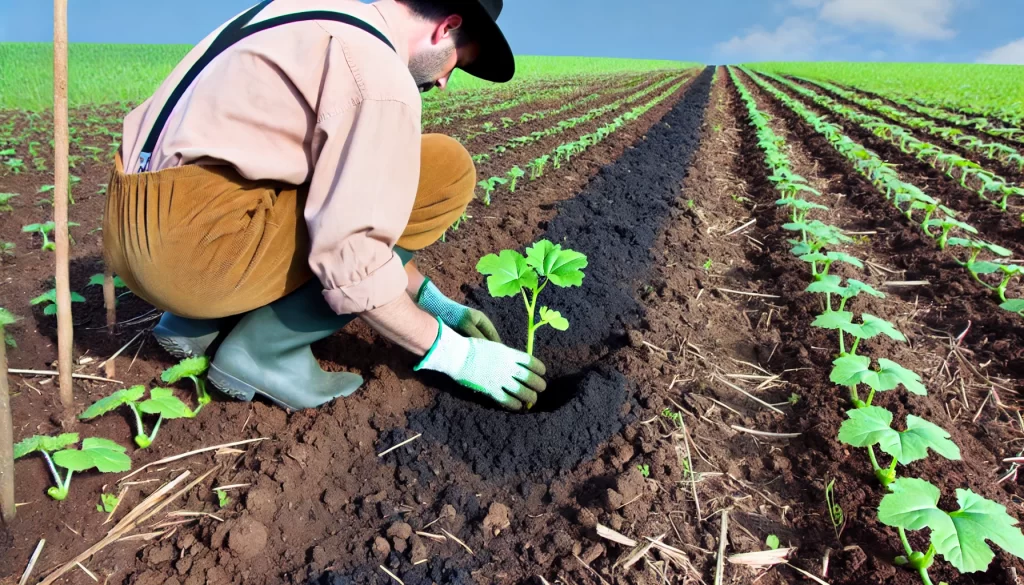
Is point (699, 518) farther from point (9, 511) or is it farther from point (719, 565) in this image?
point (9, 511)

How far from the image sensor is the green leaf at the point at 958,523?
59.4 inches

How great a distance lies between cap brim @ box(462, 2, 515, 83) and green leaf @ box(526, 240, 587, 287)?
669 mm

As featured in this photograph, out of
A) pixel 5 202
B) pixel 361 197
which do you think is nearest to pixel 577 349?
pixel 361 197

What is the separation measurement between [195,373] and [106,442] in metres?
0.41

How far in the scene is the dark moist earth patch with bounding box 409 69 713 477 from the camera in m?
2.15

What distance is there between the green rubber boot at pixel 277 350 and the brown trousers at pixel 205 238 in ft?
0.25

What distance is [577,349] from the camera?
2875mm

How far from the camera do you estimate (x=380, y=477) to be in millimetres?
2027

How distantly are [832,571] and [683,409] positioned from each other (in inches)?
31.4

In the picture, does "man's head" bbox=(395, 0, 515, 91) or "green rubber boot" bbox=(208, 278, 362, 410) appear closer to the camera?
"man's head" bbox=(395, 0, 515, 91)

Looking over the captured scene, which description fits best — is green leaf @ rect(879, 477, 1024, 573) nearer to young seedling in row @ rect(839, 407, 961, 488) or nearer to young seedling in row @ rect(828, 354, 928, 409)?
young seedling in row @ rect(839, 407, 961, 488)

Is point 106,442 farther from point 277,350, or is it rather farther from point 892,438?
point 892,438

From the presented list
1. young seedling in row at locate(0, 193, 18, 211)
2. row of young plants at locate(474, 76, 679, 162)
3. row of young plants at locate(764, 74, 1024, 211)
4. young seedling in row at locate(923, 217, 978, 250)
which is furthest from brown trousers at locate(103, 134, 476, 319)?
row of young plants at locate(764, 74, 1024, 211)

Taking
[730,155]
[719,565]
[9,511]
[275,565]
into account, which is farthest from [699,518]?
[730,155]
